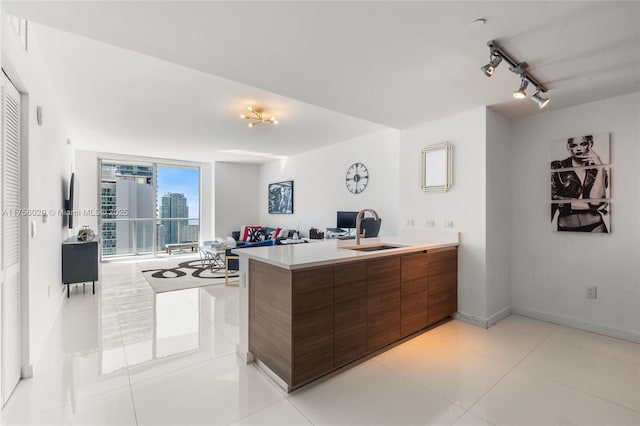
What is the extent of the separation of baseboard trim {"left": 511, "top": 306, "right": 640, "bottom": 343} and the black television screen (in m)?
2.73

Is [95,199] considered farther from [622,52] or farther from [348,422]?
[622,52]

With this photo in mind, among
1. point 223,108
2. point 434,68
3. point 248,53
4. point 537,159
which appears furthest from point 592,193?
point 223,108

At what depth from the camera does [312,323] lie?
6.38 ft

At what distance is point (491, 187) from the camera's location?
123 inches

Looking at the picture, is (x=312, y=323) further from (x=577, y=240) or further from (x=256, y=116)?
(x=256, y=116)

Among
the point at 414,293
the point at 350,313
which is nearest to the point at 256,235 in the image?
the point at 414,293

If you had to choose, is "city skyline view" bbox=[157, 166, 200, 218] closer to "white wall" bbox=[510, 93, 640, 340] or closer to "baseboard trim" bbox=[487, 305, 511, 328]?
"baseboard trim" bbox=[487, 305, 511, 328]

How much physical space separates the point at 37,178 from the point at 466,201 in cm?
406

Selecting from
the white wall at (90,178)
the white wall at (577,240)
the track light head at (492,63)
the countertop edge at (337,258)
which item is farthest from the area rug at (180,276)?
the track light head at (492,63)

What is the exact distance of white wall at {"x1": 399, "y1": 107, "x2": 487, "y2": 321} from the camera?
10.0 ft

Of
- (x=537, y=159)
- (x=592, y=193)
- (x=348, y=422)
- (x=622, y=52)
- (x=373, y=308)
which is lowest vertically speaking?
(x=348, y=422)

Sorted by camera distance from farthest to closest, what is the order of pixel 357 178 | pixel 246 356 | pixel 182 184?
pixel 182 184 → pixel 357 178 → pixel 246 356

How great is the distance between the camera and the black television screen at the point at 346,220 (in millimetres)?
5365

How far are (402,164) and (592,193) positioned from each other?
193 cm
